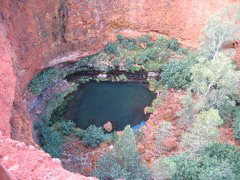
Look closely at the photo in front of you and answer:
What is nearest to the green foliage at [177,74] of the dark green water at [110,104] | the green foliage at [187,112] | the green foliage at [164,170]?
the dark green water at [110,104]

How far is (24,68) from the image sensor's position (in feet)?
67.2

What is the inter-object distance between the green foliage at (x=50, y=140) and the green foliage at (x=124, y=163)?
11.3ft

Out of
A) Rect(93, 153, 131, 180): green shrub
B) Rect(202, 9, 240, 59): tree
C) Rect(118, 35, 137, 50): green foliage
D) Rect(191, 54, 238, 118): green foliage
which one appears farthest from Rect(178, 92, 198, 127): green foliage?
Rect(118, 35, 137, 50): green foliage

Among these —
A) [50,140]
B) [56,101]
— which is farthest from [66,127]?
[56,101]

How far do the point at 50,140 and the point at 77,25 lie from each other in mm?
8828

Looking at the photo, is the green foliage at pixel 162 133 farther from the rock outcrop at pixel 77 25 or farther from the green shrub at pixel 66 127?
the rock outcrop at pixel 77 25

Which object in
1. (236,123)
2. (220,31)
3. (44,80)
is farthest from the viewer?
(44,80)

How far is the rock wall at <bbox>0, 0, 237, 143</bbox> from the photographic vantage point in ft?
64.4

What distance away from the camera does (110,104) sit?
2434 centimetres

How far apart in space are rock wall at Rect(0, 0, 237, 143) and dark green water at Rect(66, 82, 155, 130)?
116 inches

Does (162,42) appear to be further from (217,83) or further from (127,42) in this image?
(217,83)

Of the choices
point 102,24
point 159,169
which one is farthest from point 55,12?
point 159,169

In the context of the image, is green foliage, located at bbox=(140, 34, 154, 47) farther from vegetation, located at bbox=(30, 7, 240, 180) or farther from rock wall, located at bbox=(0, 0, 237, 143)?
rock wall, located at bbox=(0, 0, 237, 143)

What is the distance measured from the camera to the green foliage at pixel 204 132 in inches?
681
